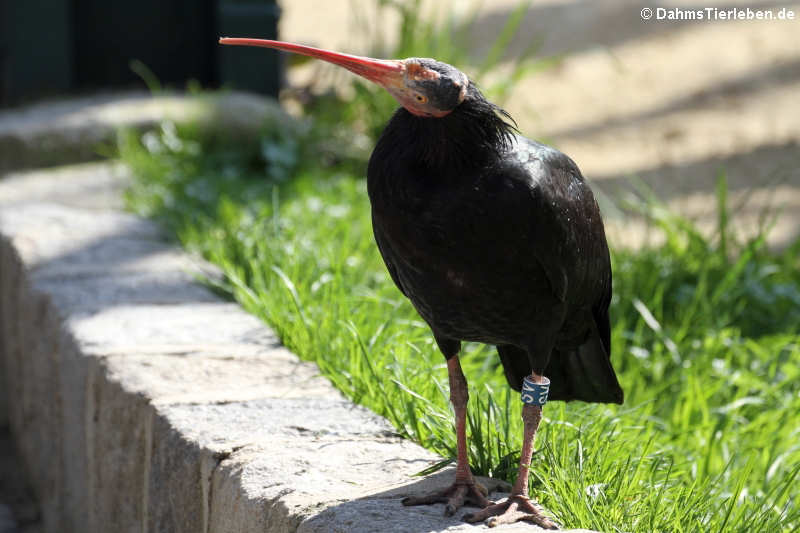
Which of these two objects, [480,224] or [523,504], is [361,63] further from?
[523,504]

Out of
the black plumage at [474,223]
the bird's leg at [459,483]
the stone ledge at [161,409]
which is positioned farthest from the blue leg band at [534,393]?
the stone ledge at [161,409]

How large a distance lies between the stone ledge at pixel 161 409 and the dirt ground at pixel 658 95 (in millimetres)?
2180

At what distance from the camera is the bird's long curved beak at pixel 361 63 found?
80.1 inches

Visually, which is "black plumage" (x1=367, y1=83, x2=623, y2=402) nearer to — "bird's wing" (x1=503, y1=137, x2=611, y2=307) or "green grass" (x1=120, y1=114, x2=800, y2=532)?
"bird's wing" (x1=503, y1=137, x2=611, y2=307)

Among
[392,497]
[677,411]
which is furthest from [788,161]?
[392,497]

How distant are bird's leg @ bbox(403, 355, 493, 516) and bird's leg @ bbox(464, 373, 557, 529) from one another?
0.05 m

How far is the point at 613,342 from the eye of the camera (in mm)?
3934

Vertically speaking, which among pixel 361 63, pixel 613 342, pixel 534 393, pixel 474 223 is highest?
pixel 361 63

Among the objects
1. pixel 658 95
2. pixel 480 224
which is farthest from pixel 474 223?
pixel 658 95

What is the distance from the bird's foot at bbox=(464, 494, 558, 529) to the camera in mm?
2219

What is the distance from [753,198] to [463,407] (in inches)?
157

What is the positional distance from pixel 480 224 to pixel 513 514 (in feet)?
1.95

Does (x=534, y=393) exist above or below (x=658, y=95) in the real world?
below

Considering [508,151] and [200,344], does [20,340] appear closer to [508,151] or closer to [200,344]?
[200,344]
